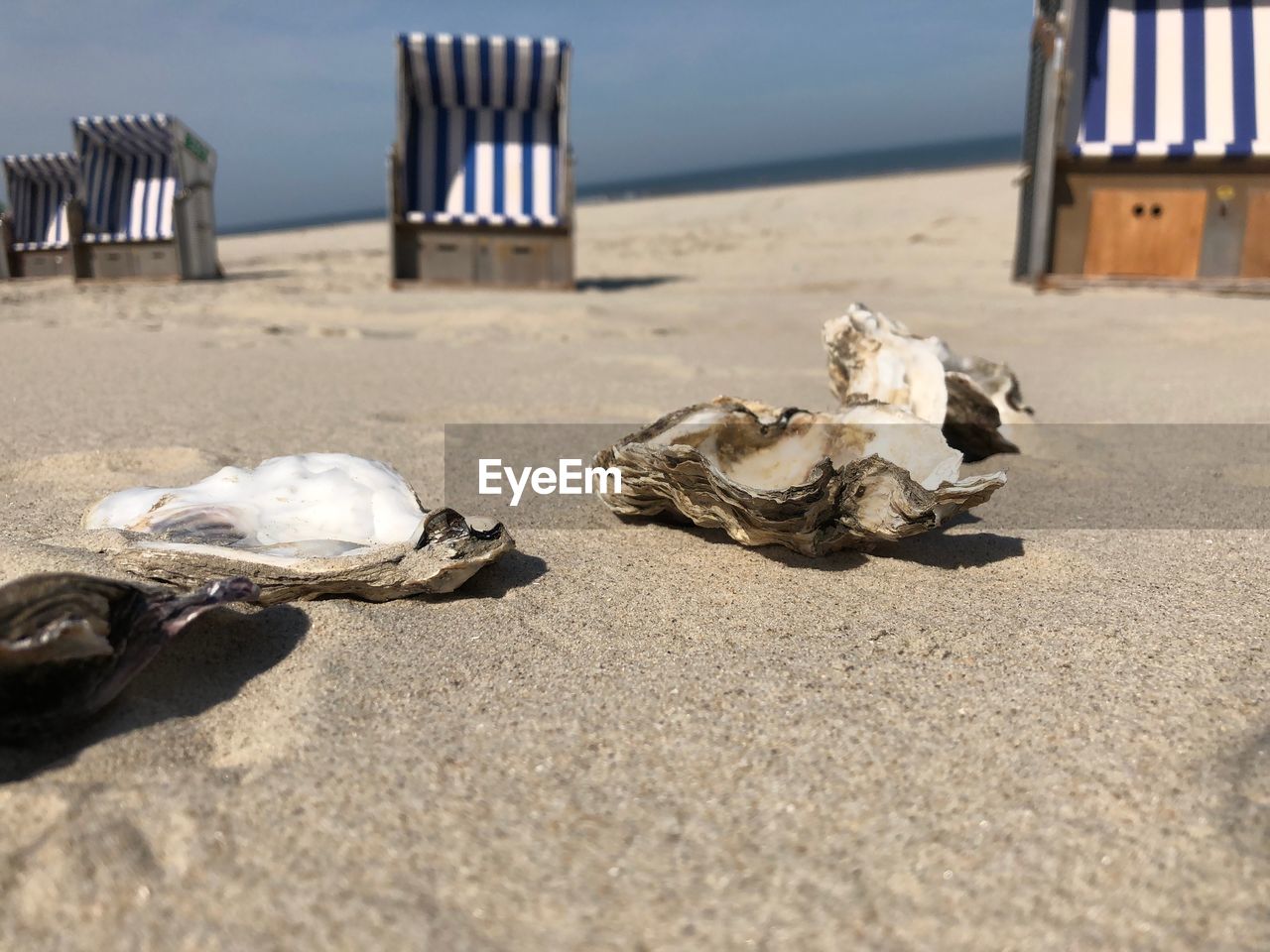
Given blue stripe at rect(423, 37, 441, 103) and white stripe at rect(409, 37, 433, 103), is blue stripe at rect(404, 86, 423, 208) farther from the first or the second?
blue stripe at rect(423, 37, 441, 103)

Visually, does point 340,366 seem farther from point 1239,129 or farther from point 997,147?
point 997,147

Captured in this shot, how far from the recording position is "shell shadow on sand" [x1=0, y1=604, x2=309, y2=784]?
1140 millimetres

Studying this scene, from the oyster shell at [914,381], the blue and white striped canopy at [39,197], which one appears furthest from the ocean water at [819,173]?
the oyster shell at [914,381]

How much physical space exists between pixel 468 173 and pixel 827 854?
8.30m

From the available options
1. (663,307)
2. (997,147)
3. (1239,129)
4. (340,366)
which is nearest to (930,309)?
(663,307)

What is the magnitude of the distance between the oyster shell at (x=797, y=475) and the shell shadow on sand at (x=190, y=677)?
0.74 m

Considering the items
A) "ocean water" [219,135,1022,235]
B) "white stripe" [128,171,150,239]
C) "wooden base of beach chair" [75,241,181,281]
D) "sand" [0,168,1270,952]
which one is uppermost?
"ocean water" [219,135,1022,235]

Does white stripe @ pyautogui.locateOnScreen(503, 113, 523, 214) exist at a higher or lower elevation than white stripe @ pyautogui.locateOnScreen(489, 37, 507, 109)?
lower

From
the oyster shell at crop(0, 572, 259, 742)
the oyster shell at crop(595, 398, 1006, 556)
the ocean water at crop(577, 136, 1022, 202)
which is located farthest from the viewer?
the ocean water at crop(577, 136, 1022, 202)

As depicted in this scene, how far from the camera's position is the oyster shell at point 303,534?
1575 mm

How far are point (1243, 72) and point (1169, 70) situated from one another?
0.50m

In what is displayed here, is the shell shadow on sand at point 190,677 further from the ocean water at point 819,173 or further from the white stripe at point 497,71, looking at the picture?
the ocean water at point 819,173

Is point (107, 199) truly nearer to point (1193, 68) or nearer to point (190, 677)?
point (1193, 68)

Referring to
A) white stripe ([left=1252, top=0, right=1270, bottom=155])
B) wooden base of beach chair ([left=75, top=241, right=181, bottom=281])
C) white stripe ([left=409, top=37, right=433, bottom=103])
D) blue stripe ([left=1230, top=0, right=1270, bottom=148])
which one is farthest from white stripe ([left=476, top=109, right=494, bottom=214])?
white stripe ([left=1252, top=0, right=1270, bottom=155])
